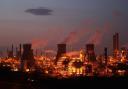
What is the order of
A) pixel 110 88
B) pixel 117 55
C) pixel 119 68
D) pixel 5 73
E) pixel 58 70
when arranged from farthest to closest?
1. pixel 117 55
2. pixel 58 70
3. pixel 119 68
4. pixel 5 73
5. pixel 110 88

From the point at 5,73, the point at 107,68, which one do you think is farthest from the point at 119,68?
the point at 5,73

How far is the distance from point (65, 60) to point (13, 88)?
104m

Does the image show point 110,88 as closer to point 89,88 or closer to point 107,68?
point 89,88

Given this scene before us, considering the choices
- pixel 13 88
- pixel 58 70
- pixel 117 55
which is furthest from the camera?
pixel 117 55

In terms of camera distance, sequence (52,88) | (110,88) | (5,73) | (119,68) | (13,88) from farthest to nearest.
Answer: (119,68) < (5,73) < (110,88) < (52,88) < (13,88)

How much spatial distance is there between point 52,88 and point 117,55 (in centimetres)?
11521

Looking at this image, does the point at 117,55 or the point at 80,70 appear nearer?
the point at 80,70

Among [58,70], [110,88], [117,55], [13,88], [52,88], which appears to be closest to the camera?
[13,88]

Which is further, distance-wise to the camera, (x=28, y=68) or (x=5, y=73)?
(x=28, y=68)

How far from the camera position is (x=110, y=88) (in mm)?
52500

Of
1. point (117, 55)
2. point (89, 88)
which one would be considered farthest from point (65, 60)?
point (89, 88)

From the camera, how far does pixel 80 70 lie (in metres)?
126

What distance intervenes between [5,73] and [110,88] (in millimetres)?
26411

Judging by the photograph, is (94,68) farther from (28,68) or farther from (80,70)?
(28,68)
